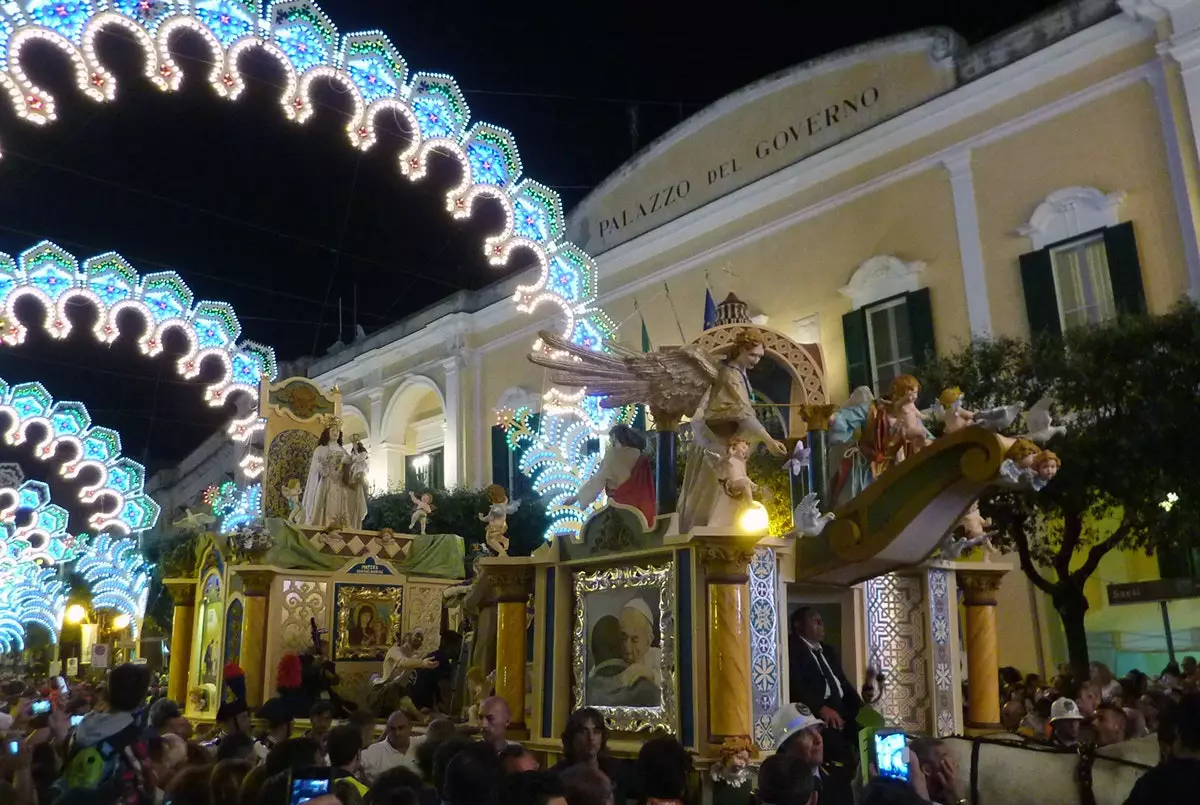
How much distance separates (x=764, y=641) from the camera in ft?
28.0

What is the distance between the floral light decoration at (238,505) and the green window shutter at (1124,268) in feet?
47.0

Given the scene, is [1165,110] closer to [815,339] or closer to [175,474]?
[815,339]

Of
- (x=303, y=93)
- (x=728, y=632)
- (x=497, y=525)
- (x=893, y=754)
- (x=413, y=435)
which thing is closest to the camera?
(x=893, y=754)

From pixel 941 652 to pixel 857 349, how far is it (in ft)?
37.7

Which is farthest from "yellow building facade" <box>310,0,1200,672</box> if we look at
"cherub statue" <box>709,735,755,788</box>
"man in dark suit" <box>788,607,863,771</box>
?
"cherub statue" <box>709,735,755,788</box>

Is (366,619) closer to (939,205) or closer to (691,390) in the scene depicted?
(691,390)

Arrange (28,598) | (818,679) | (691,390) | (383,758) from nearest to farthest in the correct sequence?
1. (383,758)
2. (818,679)
3. (691,390)
4. (28,598)

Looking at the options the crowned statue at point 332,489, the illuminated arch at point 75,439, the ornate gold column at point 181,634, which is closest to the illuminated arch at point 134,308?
the crowned statue at point 332,489

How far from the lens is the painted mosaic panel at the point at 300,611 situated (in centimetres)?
1545

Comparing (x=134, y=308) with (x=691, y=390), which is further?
(x=134, y=308)

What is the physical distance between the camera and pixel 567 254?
1370 cm

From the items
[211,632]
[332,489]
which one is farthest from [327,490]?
[211,632]

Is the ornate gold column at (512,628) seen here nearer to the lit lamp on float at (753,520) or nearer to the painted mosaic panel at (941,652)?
the lit lamp on float at (753,520)

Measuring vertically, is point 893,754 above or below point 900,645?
below
